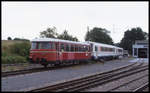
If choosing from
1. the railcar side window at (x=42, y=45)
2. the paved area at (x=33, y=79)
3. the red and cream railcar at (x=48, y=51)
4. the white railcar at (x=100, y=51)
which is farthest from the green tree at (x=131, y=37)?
the paved area at (x=33, y=79)

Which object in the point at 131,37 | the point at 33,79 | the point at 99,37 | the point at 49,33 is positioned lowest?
the point at 33,79

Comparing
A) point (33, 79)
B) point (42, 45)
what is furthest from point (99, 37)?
point (33, 79)

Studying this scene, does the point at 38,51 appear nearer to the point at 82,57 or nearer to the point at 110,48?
the point at 82,57

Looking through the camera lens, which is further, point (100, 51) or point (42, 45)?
point (100, 51)

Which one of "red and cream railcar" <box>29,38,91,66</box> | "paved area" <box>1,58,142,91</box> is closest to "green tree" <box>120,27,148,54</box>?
"red and cream railcar" <box>29,38,91,66</box>

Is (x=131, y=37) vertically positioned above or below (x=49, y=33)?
above

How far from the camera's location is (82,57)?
29922 millimetres

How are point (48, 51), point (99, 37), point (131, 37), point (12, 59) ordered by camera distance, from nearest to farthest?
point (48, 51) → point (12, 59) → point (99, 37) → point (131, 37)

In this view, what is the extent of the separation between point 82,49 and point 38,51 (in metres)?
7.87

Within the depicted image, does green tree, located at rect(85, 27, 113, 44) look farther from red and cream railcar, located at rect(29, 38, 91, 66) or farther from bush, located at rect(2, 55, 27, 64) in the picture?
red and cream railcar, located at rect(29, 38, 91, 66)

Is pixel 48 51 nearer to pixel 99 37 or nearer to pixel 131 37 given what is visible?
pixel 99 37

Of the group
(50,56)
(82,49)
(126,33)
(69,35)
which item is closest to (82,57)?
(82,49)

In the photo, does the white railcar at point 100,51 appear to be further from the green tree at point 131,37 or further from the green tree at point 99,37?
the green tree at point 131,37

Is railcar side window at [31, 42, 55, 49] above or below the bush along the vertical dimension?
above
